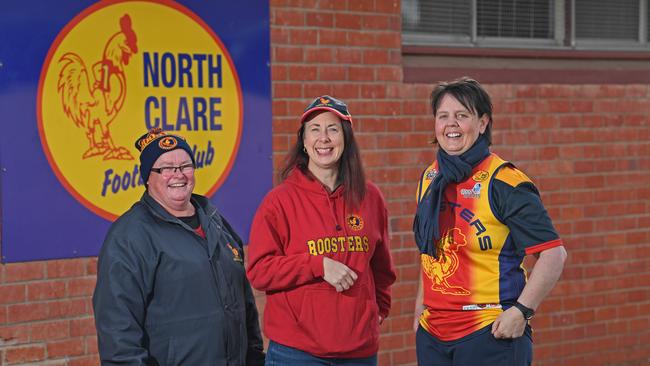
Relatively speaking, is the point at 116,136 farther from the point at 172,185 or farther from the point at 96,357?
the point at 172,185

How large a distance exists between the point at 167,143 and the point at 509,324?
5.13 ft

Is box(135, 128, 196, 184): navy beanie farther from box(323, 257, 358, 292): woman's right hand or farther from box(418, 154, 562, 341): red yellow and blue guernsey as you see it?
box(418, 154, 562, 341): red yellow and blue guernsey

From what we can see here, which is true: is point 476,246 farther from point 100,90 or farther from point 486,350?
point 100,90

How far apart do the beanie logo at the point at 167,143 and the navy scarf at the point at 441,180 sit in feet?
3.59

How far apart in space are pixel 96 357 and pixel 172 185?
1.99m

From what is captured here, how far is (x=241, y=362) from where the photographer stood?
4.05 meters

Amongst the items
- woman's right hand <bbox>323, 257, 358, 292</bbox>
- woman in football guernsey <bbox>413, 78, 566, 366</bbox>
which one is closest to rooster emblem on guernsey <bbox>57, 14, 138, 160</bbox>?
woman's right hand <bbox>323, 257, 358, 292</bbox>

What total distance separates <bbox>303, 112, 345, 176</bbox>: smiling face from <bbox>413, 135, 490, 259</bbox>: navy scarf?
1.43ft

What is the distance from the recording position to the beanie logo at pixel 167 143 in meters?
3.95

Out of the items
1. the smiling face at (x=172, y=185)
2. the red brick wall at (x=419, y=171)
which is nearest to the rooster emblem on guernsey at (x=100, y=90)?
the red brick wall at (x=419, y=171)

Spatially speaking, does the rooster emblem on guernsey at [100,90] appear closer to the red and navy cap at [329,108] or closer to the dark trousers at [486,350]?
the red and navy cap at [329,108]

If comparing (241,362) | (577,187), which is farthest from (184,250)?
(577,187)

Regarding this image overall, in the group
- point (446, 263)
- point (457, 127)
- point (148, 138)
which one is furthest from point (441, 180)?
point (148, 138)

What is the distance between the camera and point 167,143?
3961 millimetres
